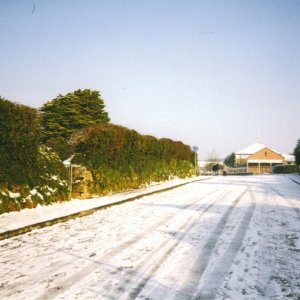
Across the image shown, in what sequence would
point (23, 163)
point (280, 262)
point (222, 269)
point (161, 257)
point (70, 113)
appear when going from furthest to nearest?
point (70, 113), point (23, 163), point (161, 257), point (280, 262), point (222, 269)

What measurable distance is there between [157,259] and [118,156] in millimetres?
11837

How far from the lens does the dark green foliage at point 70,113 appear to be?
43031mm

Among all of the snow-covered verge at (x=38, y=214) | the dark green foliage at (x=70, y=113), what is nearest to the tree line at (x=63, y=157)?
the snow-covered verge at (x=38, y=214)

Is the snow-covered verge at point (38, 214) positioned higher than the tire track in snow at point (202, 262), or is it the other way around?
the snow-covered verge at point (38, 214)

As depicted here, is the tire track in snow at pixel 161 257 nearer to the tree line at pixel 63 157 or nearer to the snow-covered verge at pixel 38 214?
the snow-covered verge at pixel 38 214

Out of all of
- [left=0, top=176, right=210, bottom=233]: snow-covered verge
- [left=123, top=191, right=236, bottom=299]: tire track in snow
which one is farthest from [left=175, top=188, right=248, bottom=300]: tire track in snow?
[left=0, top=176, right=210, bottom=233]: snow-covered verge

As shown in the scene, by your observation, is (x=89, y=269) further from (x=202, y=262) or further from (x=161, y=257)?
(x=202, y=262)

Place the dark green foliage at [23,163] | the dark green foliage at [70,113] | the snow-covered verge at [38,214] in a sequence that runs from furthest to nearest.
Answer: the dark green foliage at [70,113]
the dark green foliage at [23,163]
the snow-covered verge at [38,214]

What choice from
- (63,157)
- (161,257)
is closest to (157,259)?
(161,257)

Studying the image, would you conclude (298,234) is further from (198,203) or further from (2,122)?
(2,122)

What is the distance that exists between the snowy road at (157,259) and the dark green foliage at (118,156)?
6153 mm

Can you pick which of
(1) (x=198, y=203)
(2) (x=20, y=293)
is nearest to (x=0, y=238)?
(2) (x=20, y=293)

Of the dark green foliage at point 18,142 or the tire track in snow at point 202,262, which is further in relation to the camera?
the dark green foliage at point 18,142

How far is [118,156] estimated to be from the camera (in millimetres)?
16609
